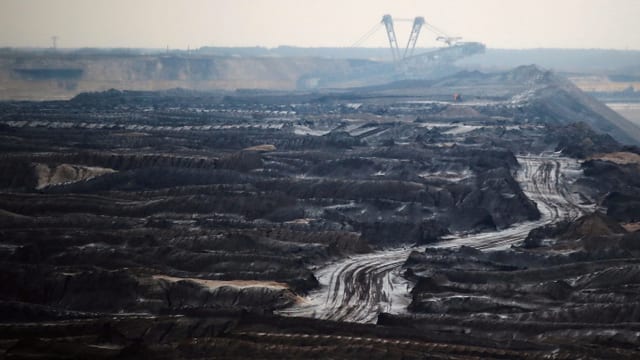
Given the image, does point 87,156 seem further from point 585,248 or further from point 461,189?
point 585,248

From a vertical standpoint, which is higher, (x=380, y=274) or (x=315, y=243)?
(x=315, y=243)

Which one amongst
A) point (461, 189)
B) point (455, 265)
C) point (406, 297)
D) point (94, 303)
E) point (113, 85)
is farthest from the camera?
point (113, 85)

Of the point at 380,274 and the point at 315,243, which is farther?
the point at 315,243

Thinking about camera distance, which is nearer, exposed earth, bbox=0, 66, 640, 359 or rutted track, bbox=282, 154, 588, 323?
exposed earth, bbox=0, 66, 640, 359

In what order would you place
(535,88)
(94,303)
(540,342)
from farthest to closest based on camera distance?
(535,88) < (94,303) < (540,342)

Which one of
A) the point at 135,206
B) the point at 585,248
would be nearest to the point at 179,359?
the point at 585,248
